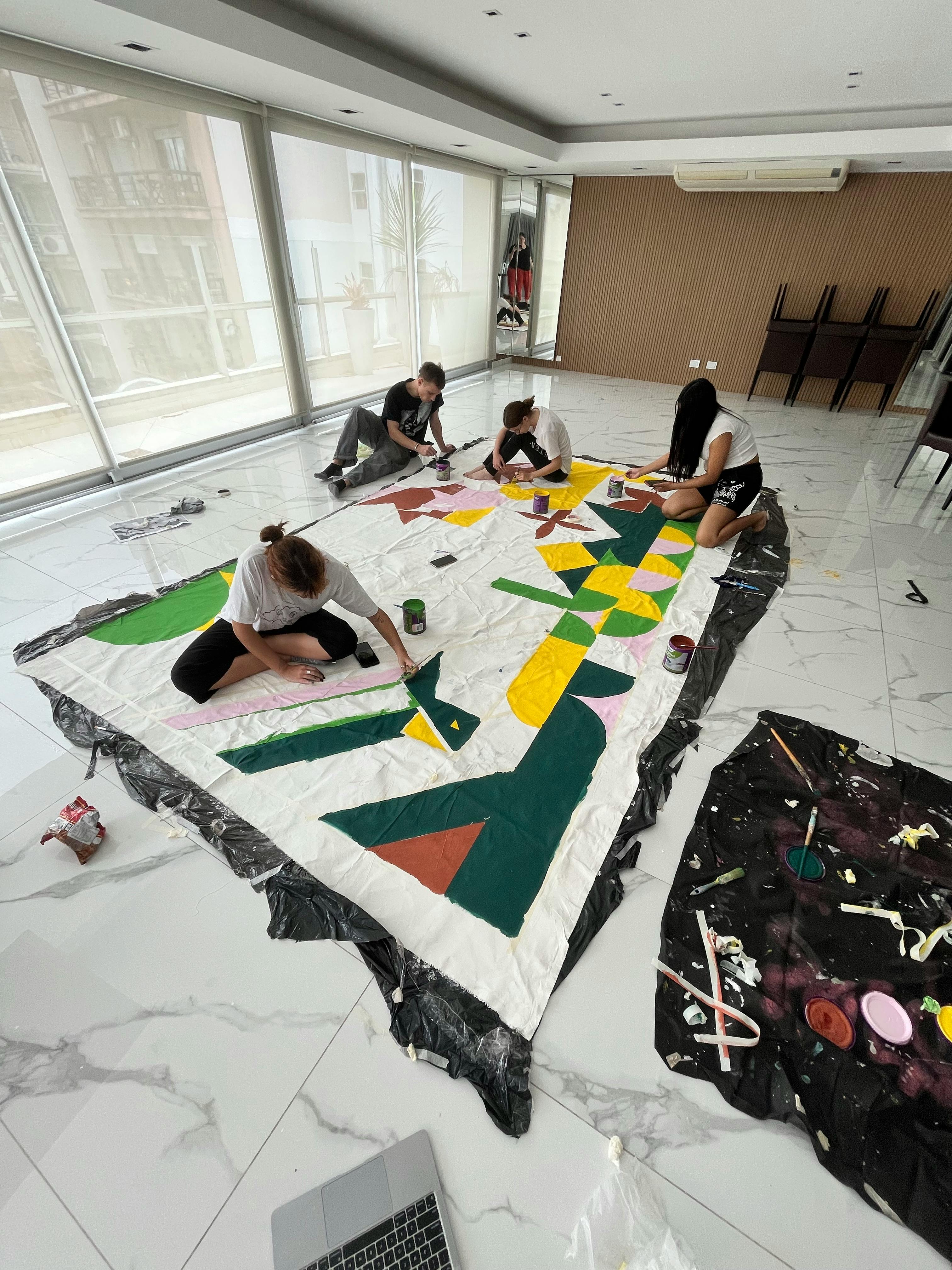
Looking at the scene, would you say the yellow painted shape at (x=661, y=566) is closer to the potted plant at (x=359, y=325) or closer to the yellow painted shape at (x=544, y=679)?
the yellow painted shape at (x=544, y=679)

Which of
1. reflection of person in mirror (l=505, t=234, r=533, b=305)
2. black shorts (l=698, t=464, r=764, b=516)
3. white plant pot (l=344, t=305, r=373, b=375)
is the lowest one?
black shorts (l=698, t=464, r=764, b=516)

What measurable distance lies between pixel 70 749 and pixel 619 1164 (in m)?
1.99

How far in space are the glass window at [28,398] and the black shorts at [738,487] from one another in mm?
4091

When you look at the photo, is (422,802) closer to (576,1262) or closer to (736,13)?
(576,1262)

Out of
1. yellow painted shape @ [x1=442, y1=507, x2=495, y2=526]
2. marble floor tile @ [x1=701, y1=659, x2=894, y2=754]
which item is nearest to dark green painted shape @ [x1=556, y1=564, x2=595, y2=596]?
yellow painted shape @ [x1=442, y1=507, x2=495, y2=526]

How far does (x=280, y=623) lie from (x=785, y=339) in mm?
6683

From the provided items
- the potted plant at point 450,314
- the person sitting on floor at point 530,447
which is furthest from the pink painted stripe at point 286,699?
the potted plant at point 450,314

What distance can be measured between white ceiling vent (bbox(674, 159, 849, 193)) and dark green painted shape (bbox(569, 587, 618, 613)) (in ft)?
16.6

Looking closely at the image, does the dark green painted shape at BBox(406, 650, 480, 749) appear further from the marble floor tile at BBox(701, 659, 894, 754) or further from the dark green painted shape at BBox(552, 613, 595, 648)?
the marble floor tile at BBox(701, 659, 894, 754)

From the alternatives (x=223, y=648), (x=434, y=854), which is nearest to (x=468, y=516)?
(x=223, y=648)

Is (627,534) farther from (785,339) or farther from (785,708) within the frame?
(785,339)

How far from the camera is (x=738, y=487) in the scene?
128 inches

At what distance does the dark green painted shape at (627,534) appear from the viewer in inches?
125

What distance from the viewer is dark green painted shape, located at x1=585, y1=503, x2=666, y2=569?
10.5ft
